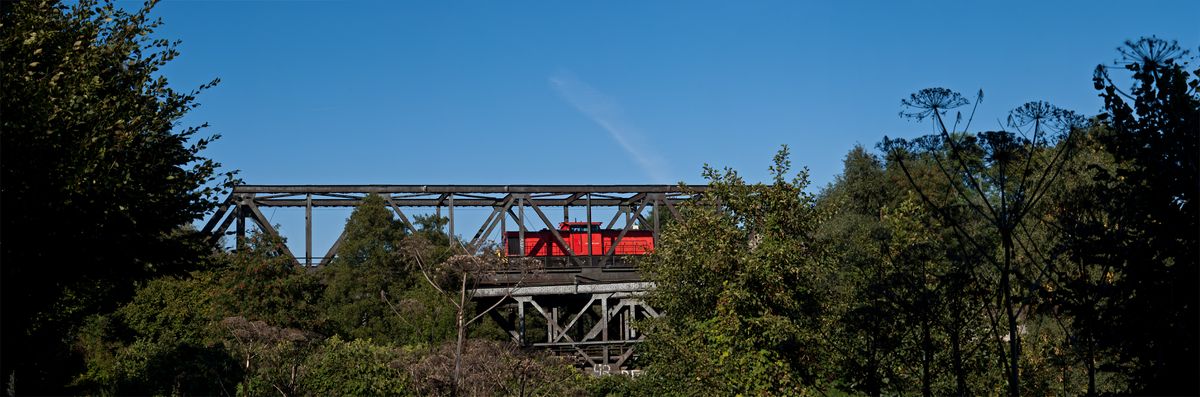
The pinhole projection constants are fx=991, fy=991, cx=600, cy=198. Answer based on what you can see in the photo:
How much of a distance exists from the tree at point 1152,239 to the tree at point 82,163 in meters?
12.2

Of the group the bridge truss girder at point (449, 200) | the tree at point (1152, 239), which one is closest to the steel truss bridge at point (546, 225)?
the bridge truss girder at point (449, 200)

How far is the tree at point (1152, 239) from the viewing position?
821cm

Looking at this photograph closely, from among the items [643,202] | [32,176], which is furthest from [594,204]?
[32,176]

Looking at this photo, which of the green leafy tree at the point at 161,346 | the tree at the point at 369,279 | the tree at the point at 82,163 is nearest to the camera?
the tree at the point at 82,163

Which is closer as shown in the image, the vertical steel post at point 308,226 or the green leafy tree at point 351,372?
the green leafy tree at point 351,372

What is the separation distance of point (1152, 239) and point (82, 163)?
12.8m

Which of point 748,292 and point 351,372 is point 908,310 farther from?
point 351,372

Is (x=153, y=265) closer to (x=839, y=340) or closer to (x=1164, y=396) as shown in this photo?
(x=839, y=340)

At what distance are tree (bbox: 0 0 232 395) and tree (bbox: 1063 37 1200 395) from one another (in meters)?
12.2

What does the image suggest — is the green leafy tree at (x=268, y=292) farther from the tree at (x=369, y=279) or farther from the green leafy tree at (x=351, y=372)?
the green leafy tree at (x=351, y=372)

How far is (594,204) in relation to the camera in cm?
4228

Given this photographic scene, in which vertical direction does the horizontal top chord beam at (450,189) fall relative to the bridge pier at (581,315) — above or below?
above

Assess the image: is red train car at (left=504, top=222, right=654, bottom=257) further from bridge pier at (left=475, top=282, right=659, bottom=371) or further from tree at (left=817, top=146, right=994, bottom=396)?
A: tree at (left=817, top=146, right=994, bottom=396)

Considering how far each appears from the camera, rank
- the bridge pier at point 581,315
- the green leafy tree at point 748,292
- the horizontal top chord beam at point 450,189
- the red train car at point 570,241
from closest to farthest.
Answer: the green leafy tree at point 748,292 < the bridge pier at point 581,315 < the horizontal top chord beam at point 450,189 < the red train car at point 570,241
